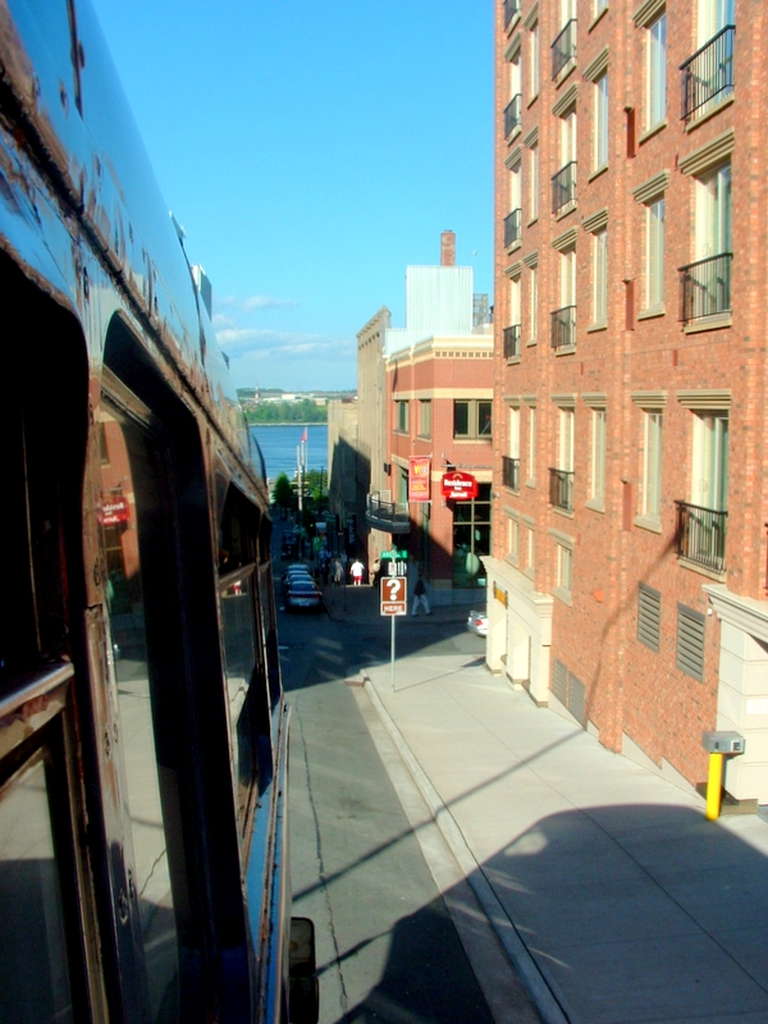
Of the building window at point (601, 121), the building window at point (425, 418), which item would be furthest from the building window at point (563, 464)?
the building window at point (425, 418)

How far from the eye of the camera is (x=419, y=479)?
35.8 metres

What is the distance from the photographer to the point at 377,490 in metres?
50.0

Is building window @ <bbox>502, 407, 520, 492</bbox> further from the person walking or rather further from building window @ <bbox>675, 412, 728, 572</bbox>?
the person walking

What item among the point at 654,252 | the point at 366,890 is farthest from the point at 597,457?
the point at 366,890

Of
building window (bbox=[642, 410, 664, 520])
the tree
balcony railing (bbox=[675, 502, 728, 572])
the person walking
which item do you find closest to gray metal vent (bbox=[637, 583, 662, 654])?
building window (bbox=[642, 410, 664, 520])

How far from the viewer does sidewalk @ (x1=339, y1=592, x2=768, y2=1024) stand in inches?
341

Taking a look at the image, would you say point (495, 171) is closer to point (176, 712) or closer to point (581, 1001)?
point (581, 1001)

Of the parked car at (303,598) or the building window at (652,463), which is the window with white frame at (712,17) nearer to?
A: the building window at (652,463)

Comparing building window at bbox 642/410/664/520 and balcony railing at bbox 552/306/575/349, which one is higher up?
balcony railing at bbox 552/306/575/349

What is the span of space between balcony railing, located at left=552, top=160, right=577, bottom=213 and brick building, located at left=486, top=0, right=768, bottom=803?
6 cm

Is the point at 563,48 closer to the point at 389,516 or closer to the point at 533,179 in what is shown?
the point at 533,179

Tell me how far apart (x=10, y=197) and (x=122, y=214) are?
0.59 meters

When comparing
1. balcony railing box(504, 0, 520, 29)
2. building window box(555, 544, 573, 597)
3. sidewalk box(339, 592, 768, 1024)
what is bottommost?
sidewalk box(339, 592, 768, 1024)

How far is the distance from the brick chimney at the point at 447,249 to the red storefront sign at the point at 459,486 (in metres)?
14.6
